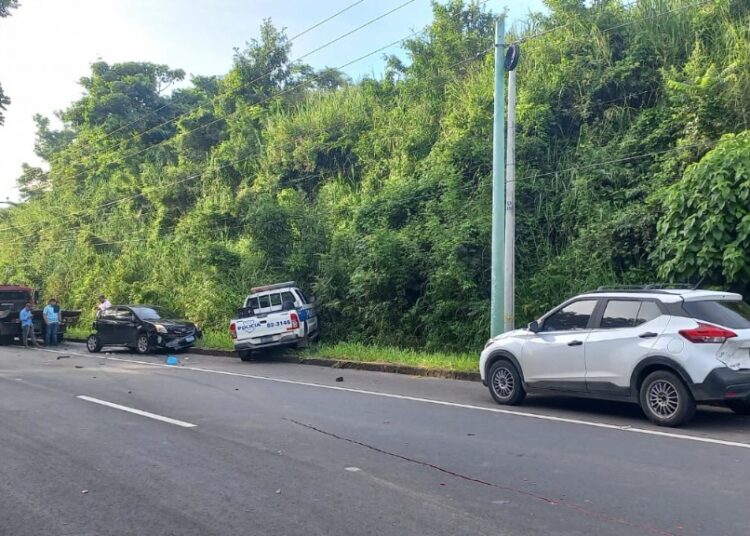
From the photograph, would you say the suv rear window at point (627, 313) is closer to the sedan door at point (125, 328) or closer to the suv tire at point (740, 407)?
the suv tire at point (740, 407)

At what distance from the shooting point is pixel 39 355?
2070cm

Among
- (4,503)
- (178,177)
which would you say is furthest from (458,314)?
(178,177)

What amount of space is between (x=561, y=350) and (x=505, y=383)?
1.19 m

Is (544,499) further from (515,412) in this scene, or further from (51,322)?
(51,322)

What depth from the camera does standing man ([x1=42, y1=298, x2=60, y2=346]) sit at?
984 inches

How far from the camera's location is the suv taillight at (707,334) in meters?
7.89

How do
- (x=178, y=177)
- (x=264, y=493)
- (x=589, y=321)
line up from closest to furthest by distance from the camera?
(x=264, y=493) → (x=589, y=321) → (x=178, y=177)

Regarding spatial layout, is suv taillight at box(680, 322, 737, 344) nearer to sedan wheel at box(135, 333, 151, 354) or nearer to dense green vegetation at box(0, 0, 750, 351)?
dense green vegetation at box(0, 0, 750, 351)

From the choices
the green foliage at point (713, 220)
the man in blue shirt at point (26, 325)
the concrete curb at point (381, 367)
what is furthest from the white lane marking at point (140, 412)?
the man in blue shirt at point (26, 325)

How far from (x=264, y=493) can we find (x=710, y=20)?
666 inches

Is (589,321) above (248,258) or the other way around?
the other way around

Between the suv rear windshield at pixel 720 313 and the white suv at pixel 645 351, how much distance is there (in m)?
0.01

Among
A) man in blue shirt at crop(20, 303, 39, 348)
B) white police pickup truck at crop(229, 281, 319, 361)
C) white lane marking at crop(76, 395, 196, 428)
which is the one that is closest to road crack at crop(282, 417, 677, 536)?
white lane marking at crop(76, 395, 196, 428)

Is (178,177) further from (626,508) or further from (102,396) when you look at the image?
(626,508)
